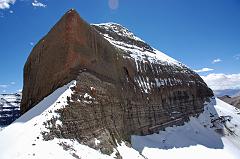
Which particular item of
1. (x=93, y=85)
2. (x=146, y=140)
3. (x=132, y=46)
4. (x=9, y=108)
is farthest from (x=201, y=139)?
(x=9, y=108)

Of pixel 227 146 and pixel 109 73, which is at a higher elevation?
pixel 109 73

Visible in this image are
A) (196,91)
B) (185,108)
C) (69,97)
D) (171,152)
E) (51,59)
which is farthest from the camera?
(196,91)

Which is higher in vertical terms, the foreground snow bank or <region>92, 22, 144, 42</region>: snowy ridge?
<region>92, 22, 144, 42</region>: snowy ridge

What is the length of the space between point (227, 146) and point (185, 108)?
10299 mm

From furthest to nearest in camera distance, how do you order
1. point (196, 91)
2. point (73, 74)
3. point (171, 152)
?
point (196, 91) → point (171, 152) → point (73, 74)

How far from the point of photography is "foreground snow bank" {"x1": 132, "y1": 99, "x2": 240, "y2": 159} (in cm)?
4138

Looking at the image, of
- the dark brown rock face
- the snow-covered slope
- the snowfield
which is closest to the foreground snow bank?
the snowfield

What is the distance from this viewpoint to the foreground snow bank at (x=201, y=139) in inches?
1629

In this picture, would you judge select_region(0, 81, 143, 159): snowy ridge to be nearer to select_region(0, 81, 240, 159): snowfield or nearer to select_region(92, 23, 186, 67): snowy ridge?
select_region(0, 81, 240, 159): snowfield

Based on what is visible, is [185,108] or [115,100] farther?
[185,108]

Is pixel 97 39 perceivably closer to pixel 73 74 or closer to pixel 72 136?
pixel 73 74

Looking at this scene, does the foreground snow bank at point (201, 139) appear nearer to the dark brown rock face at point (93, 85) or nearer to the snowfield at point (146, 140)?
the snowfield at point (146, 140)

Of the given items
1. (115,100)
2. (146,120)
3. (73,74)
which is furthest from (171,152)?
(73,74)

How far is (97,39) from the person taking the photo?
34.1m
